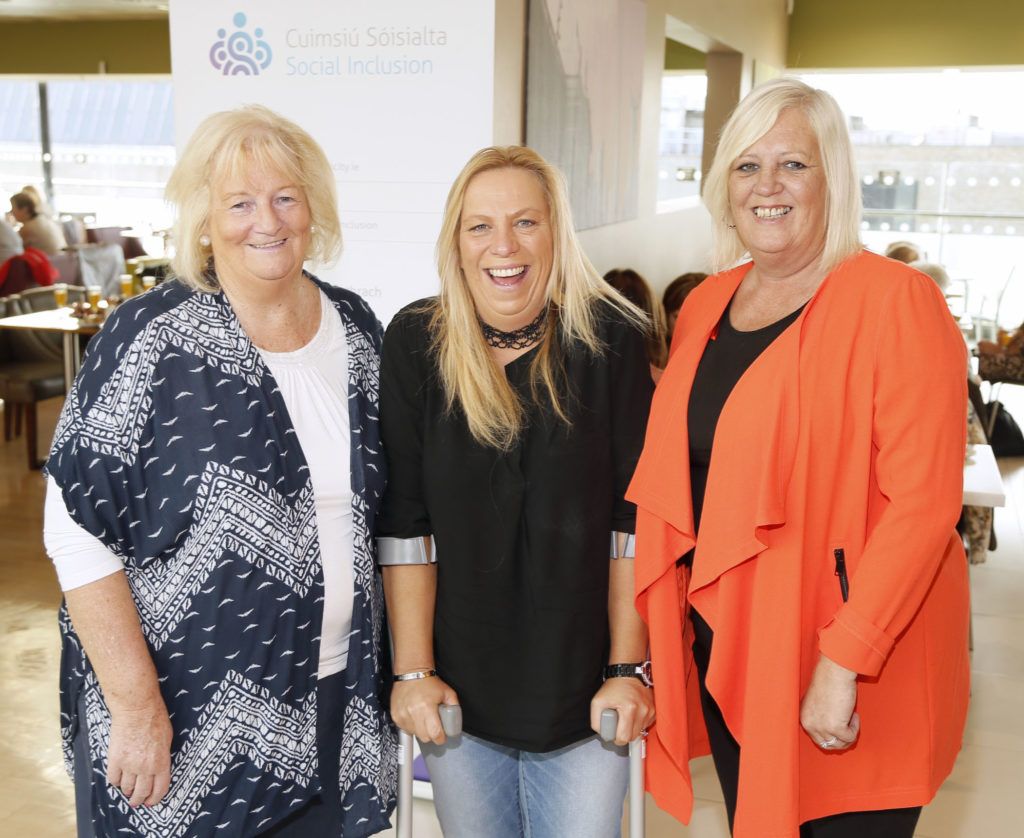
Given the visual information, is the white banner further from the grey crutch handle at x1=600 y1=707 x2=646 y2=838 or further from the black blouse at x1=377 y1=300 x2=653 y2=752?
the grey crutch handle at x1=600 y1=707 x2=646 y2=838

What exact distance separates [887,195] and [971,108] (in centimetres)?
134

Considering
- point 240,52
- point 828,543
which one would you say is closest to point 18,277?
point 240,52

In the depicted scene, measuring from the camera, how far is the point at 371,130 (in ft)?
10.9

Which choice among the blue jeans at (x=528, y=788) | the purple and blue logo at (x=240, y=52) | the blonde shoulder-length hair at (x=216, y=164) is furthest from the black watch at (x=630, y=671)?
the purple and blue logo at (x=240, y=52)

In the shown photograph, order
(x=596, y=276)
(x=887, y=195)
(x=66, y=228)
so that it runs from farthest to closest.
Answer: (x=66, y=228), (x=887, y=195), (x=596, y=276)

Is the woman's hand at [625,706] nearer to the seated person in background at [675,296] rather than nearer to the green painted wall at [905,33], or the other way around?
the seated person in background at [675,296]

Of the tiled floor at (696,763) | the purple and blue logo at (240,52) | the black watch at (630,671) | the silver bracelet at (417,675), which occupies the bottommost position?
the tiled floor at (696,763)

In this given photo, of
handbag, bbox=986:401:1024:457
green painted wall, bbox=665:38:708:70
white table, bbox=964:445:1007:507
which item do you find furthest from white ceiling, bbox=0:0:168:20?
white table, bbox=964:445:1007:507

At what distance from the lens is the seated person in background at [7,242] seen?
10495 mm

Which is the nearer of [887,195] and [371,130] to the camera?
[371,130]

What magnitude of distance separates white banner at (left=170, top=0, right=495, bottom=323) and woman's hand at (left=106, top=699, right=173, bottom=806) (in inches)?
72.3

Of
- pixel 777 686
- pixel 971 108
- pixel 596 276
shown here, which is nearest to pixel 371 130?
pixel 596 276

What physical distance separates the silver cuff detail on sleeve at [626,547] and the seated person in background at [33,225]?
10238 millimetres

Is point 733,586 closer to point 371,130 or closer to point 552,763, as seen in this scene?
point 552,763
